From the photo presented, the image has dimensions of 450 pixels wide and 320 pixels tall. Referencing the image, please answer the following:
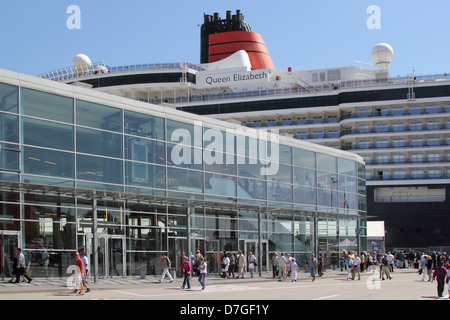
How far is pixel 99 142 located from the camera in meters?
27.6

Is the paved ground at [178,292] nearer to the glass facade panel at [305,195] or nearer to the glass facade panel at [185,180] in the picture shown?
the glass facade panel at [185,180]

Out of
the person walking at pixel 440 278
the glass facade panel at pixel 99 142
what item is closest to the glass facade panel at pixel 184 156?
the glass facade panel at pixel 99 142

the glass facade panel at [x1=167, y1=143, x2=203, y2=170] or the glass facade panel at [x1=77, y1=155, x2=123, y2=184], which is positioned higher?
the glass facade panel at [x1=167, y1=143, x2=203, y2=170]

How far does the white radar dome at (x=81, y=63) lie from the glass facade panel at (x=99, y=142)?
5366 centimetres

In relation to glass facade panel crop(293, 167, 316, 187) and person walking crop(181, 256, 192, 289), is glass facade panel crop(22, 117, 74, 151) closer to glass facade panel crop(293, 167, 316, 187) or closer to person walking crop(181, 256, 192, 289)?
person walking crop(181, 256, 192, 289)

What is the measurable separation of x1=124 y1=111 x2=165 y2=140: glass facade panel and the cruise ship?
4458cm

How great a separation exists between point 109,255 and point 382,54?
59.4 meters

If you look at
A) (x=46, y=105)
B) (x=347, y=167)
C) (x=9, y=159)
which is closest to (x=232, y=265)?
(x=46, y=105)

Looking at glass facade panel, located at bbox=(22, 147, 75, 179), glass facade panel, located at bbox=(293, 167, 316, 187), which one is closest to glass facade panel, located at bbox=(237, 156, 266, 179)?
glass facade panel, located at bbox=(293, 167, 316, 187)

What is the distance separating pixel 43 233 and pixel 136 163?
586cm

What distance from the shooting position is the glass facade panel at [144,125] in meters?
29.2

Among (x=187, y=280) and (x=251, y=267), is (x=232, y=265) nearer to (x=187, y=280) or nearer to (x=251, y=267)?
(x=251, y=267)

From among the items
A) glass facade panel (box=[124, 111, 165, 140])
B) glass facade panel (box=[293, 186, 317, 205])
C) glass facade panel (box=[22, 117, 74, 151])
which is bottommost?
glass facade panel (box=[293, 186, 317, 205])

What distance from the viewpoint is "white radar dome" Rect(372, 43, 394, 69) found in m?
78.4
